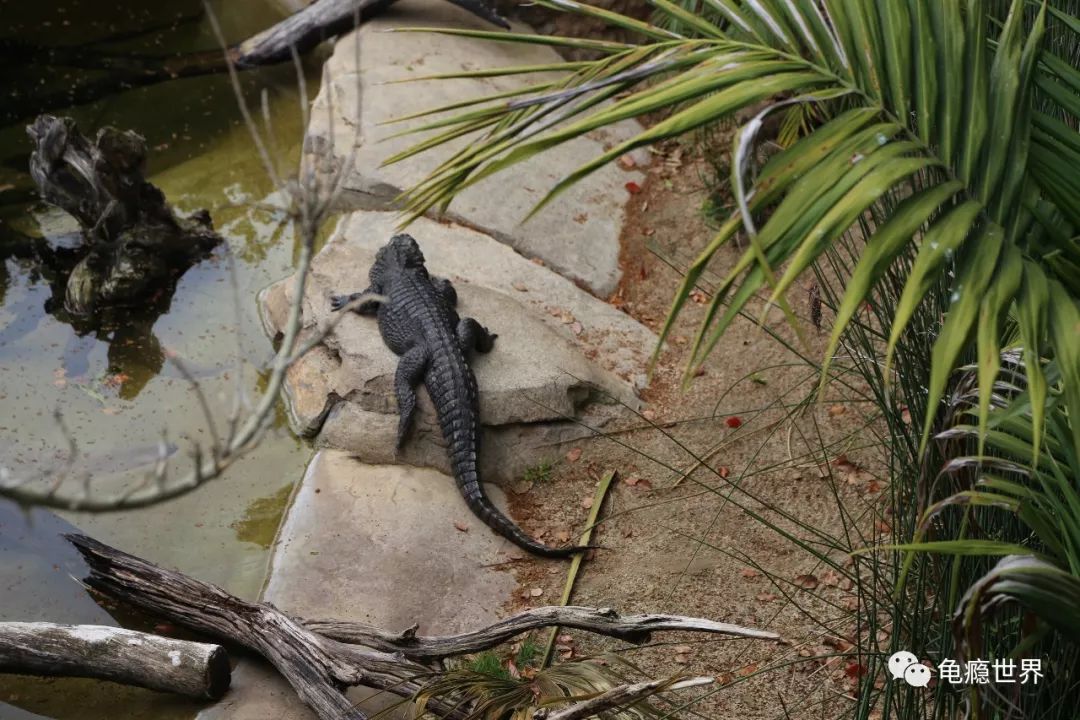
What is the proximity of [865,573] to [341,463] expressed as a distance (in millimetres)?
2489

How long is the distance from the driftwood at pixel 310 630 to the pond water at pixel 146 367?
314 mm

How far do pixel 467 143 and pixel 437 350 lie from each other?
86.1 inches

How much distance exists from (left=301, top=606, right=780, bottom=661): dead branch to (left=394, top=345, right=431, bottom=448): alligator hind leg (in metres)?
1.52

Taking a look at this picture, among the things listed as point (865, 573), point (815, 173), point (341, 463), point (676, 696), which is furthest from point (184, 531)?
point (815, 173)

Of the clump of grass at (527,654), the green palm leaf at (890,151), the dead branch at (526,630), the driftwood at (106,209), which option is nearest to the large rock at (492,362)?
the driftwood at (106,209)

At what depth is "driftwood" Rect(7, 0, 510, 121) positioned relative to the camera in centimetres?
873

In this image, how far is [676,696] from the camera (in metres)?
3.89

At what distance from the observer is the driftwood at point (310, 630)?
131 inches

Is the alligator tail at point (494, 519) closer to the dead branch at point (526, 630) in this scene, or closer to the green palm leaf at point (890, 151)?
the dead branch at point (526, 630)

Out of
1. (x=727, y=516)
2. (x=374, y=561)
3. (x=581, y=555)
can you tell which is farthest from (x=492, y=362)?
(x=727, y=516)

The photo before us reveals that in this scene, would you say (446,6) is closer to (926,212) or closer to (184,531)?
(184,531)

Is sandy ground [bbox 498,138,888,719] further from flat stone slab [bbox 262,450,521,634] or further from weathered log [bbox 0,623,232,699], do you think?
weathered log [bbox 0,623,232,699]

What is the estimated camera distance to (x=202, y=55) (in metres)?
9.09

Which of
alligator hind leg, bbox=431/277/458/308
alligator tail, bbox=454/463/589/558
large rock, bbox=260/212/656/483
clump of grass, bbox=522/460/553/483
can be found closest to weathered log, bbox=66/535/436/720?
alligator tail, bbox=454/463/589/558
